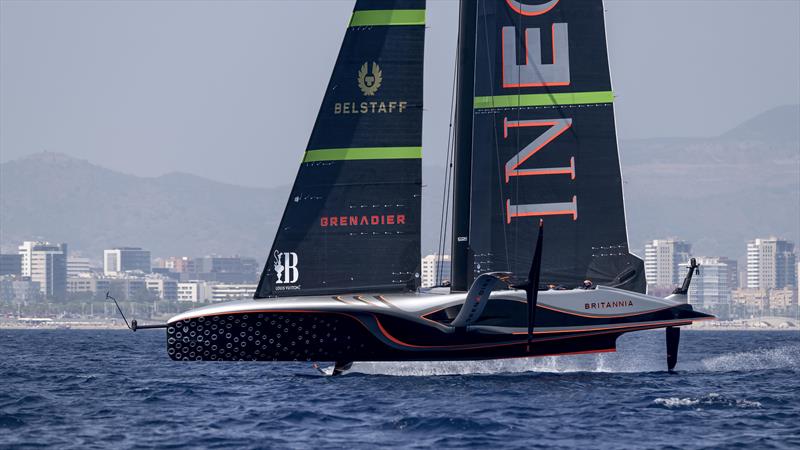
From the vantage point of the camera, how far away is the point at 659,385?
108 feet

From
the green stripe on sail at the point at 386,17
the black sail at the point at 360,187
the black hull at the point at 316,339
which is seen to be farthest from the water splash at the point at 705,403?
the green stripe on sail at the point at 386,17

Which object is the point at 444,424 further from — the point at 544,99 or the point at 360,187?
the point at 544,99

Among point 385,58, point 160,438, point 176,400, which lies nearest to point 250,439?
point 160,438

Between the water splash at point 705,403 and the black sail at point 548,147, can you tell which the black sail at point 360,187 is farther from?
the water splash at point 705,403

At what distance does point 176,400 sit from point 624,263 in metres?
12.0

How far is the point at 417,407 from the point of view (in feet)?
90.1

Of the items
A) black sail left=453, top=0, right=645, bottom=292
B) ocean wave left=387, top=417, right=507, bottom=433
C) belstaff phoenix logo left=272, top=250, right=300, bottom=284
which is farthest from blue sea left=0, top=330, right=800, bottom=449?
black sail left=453, top=0, right=645, bottom=292

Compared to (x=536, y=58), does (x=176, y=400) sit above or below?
below

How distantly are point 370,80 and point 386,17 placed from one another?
1620mm

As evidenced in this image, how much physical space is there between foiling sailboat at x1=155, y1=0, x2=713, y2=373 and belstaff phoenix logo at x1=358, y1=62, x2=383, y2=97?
0.03 metres

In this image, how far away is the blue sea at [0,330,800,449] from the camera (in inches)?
937

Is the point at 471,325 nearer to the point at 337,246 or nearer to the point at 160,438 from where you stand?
the point at 337,246

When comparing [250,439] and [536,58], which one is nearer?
[250,439]

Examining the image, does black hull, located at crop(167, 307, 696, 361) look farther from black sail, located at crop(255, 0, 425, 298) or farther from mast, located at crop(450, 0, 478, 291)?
mast, located at crop(450, 0, 478, 291)
